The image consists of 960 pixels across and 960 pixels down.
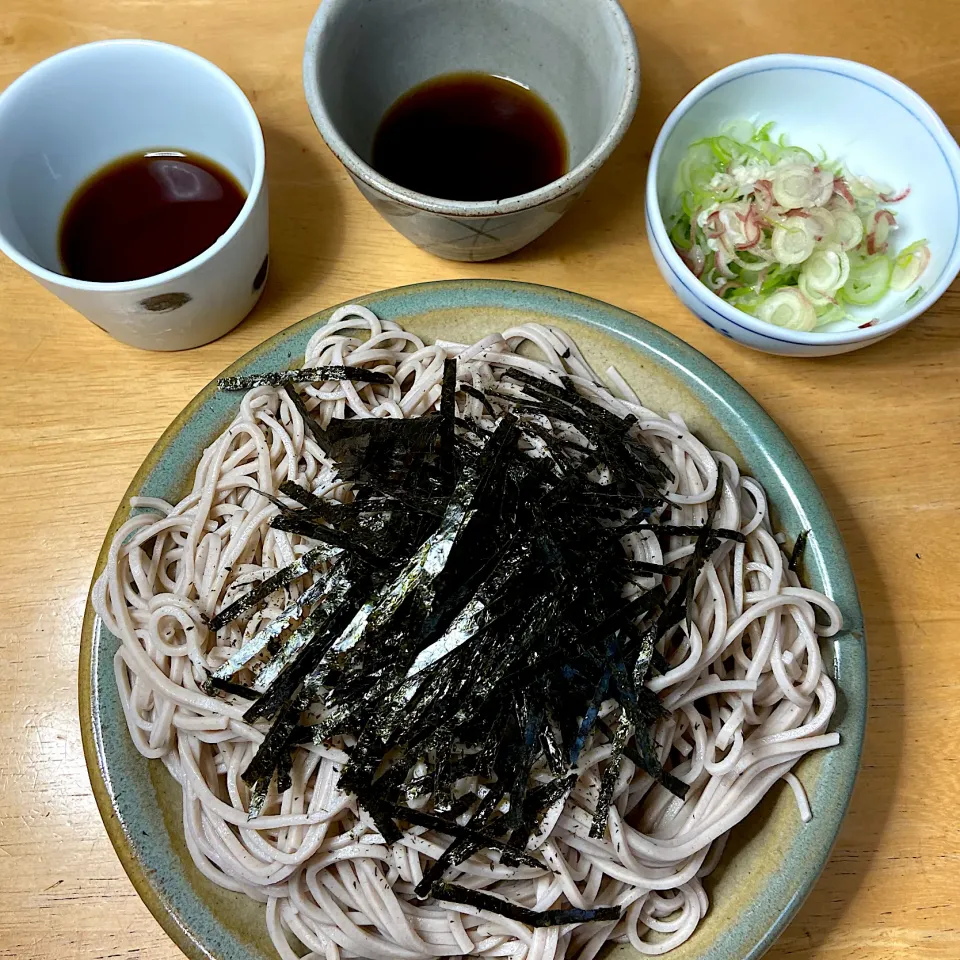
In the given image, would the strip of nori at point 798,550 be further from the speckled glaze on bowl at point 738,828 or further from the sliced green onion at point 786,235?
the sliced green onion at point 786,235

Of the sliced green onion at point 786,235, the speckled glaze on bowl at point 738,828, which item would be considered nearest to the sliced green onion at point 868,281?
the sliced green onion at point 786,235

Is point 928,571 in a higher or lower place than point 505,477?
lower

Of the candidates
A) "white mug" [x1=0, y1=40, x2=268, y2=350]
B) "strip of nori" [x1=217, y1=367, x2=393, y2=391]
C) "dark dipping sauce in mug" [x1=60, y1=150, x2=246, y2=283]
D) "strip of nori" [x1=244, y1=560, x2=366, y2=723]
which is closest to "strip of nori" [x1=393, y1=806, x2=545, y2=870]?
"strip of nori" [x1=244, y1=560, x2=366, y2=723]

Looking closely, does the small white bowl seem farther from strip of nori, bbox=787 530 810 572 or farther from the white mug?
the white mug

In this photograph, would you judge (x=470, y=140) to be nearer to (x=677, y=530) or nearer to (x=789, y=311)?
(x=789, y=311)

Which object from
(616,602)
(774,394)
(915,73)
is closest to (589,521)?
(616,602)

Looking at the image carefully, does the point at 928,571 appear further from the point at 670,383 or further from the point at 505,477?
the point at 505,477
